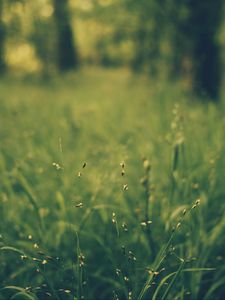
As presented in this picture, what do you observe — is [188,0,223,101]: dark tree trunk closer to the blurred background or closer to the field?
the blurred background

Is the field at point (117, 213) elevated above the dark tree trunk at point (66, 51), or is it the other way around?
the field at point (117, 213)

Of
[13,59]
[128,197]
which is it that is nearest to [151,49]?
[128,197]

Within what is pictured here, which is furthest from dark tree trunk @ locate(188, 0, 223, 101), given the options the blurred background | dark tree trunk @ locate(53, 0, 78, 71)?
dark tree trunk @ locate(53, 0, 78, 71)

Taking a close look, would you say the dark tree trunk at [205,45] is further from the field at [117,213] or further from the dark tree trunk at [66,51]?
the dark tree trunk at [66,51]

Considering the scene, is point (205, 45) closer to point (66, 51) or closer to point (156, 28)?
point (156, 28)

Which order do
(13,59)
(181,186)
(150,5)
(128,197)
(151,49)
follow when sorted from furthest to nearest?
(13,59), (151,49), (150,5), (128,197), (181,186)

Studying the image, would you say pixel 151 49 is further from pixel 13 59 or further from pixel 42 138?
pixel 13 59

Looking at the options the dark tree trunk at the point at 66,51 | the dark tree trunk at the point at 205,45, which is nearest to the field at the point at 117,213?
the dark tree trunk at the point at 205,45
